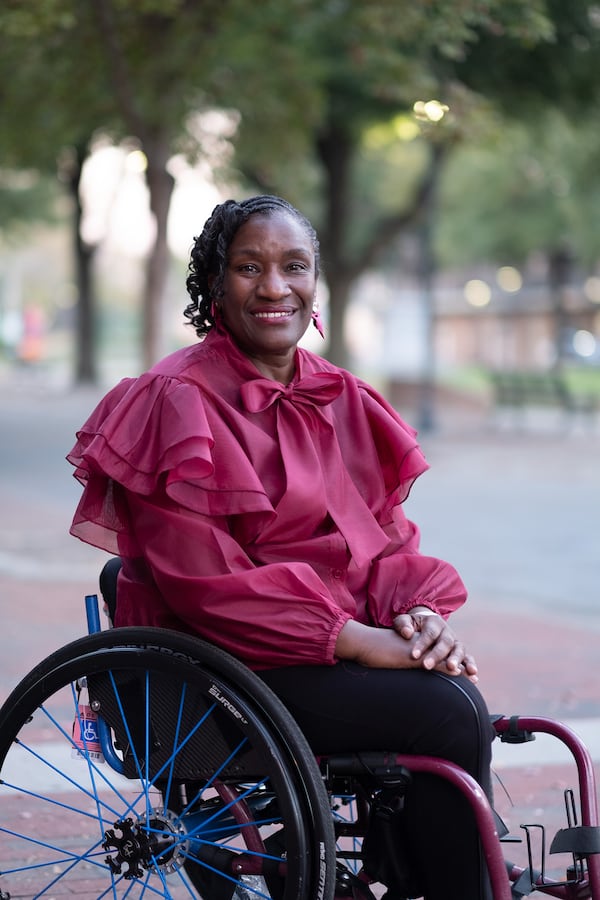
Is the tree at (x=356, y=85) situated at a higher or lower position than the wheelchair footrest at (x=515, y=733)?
higher

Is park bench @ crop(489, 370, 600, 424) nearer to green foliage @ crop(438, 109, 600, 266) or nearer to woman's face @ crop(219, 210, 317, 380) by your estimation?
green foliage @ crop(438, 109, 600, 266)

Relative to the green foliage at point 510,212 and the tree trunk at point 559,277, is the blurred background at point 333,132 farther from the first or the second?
the tree trunk at point 559,277

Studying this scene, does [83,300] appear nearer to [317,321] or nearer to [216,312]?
[317,321]

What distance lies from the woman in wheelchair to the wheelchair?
0.07 meters

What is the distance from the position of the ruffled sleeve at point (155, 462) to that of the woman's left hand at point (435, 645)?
0.36 metres

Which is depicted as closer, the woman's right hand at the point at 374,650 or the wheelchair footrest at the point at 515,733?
the woman's right hand at the point at 374,650

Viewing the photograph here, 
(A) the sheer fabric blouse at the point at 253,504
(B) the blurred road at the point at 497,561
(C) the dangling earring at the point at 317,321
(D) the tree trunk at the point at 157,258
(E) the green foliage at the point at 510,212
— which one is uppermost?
(E) the green foliage at the point at 510,212

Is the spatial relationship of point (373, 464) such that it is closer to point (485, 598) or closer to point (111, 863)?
point (111, 863)

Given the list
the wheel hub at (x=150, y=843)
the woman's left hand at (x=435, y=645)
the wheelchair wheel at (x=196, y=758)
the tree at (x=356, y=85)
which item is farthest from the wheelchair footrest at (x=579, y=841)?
the tree at (x=356, y=85)

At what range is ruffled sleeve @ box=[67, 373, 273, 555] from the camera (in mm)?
2549

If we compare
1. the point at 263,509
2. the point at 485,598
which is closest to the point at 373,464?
the point at 263,509

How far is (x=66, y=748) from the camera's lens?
4.58 m

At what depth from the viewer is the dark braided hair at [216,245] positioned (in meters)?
2.77

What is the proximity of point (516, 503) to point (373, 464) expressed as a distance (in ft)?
31.7
